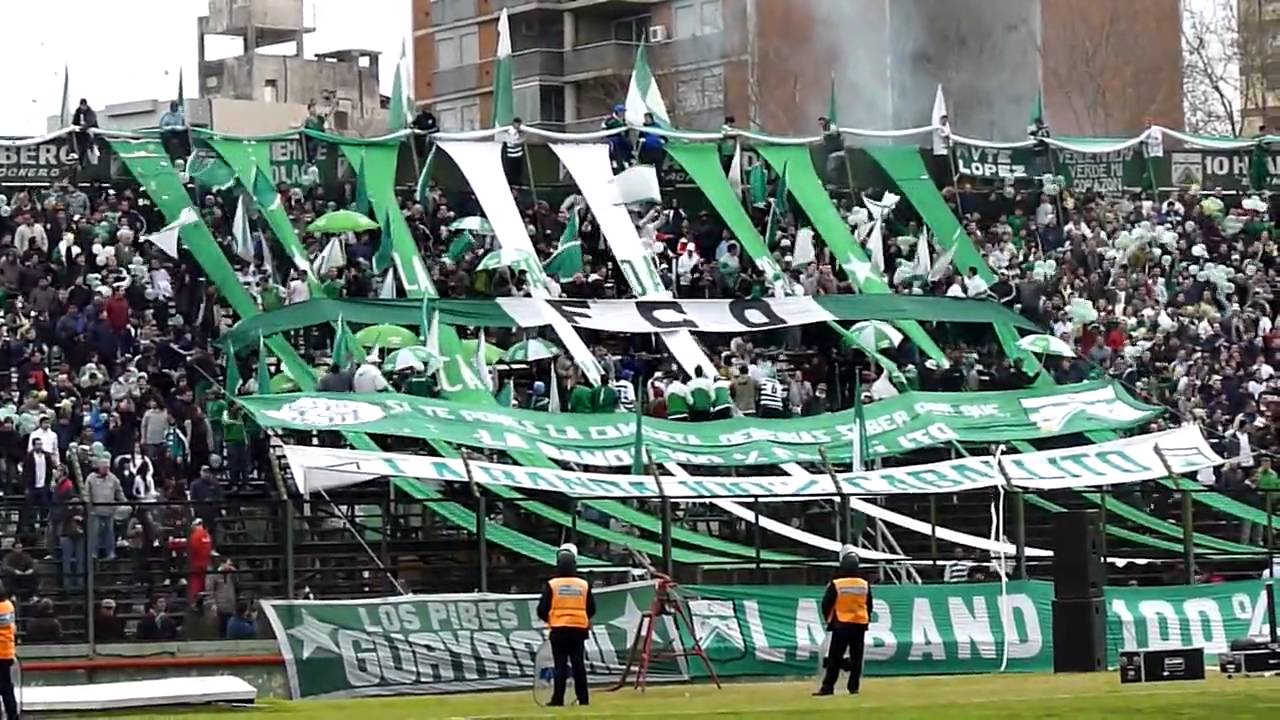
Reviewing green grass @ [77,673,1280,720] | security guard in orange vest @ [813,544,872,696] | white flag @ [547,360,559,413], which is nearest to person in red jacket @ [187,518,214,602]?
green grass @ [77,673,1280,720]

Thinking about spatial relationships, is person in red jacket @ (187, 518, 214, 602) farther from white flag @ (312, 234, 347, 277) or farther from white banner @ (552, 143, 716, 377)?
white flag @ (312, 234, 347, 277)

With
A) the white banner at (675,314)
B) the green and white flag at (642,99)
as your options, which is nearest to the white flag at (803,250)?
the white banner at (675,314)

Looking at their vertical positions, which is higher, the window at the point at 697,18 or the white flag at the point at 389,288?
the window at the point at 697,18

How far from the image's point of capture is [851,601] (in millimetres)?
27641

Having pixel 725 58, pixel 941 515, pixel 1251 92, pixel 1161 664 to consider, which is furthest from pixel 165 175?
pixel 1251 92

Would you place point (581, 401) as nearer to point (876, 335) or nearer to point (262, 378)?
point (262, 378)

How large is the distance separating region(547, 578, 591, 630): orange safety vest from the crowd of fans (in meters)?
6.47

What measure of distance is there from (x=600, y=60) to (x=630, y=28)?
1.97m

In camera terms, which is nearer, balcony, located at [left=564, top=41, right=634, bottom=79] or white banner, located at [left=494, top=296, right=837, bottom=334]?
white banner, located at [left=494, top=296, right=837, bottom=334]

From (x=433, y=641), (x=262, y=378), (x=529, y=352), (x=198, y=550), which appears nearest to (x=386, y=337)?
(x=529, y=352)

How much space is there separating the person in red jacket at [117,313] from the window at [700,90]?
45605 mm

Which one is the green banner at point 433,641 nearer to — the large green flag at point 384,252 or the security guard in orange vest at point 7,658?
the security guard in orange vest at point 7,658

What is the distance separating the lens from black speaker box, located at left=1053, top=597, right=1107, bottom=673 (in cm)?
2991

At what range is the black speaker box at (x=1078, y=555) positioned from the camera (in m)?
29.6
